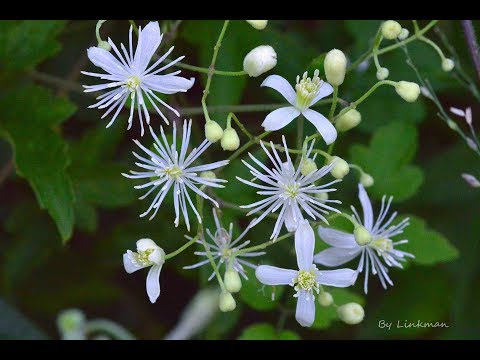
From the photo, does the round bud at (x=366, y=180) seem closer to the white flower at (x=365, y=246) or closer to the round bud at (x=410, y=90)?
the white flower at (x=365, y=246)

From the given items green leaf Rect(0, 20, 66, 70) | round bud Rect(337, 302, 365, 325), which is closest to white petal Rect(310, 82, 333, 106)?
round bud Rect(337, 302, 365, 325)

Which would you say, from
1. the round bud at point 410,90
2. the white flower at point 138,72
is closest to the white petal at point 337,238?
the round bud at point 410,90

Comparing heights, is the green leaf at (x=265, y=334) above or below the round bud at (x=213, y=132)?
below

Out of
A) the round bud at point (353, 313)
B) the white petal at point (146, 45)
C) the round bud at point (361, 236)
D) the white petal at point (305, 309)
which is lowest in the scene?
the white petal at point (305, 309)

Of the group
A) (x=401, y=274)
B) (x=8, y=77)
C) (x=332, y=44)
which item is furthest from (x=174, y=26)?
(x=401, y=274)

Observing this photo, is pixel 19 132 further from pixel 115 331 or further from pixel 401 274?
pixel 401 274

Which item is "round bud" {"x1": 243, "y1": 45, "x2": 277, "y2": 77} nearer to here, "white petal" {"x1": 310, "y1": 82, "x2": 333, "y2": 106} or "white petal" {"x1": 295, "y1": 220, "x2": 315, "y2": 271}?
"white petal" {"x1": 310, "y1": 82, "x2": 333, "y2": 106}

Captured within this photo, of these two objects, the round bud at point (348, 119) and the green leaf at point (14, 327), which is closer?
the round bud at point (348, 119)
